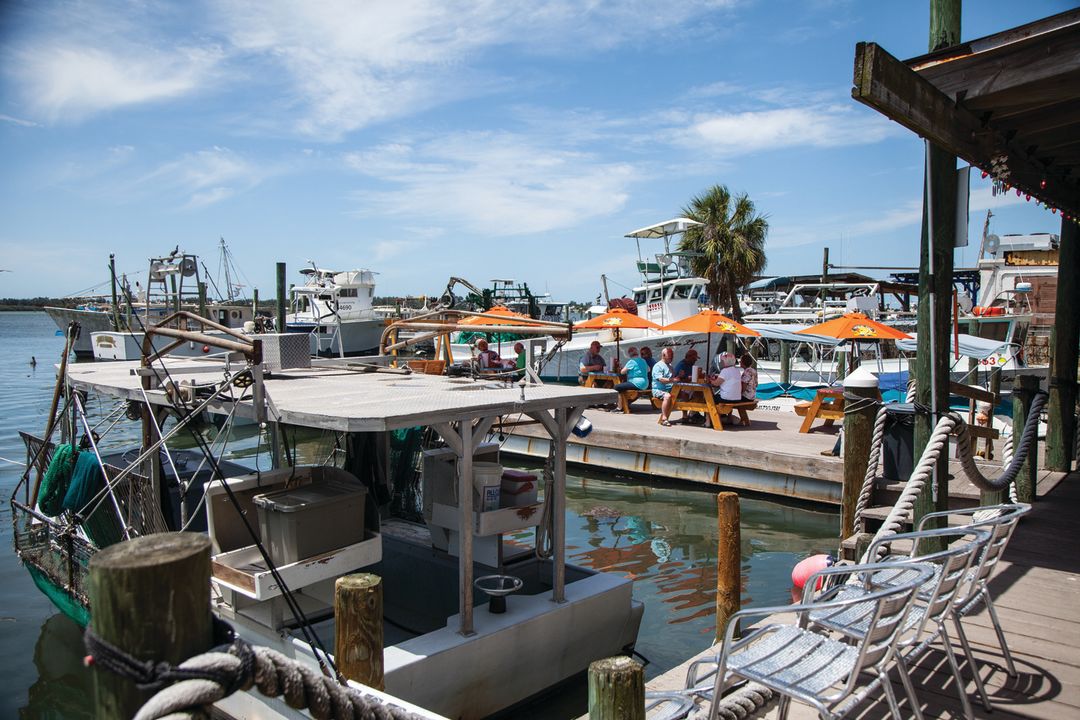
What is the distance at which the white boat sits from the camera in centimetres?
3775

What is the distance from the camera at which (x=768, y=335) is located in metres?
18.7

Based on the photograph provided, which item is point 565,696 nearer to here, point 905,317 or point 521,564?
point 521,564

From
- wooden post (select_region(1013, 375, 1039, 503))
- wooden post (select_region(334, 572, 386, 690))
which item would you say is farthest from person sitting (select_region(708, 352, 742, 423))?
wooden post (select_region(334, 572, 386, 690))

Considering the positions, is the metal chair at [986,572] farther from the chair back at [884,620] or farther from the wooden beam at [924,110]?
the wooden beam at [924,110]

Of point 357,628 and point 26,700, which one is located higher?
point 357,628

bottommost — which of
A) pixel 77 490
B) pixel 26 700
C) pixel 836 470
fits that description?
pixel 26 700

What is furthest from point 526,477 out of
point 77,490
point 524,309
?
point 524,309

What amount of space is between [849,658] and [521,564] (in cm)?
408

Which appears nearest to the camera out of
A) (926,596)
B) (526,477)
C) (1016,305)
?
(926,596)

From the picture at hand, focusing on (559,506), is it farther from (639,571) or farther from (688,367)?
(688,367)

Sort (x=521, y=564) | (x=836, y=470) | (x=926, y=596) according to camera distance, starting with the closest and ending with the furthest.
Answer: (x=926, y=596), (x=521, y=564), (x=836, y=470)

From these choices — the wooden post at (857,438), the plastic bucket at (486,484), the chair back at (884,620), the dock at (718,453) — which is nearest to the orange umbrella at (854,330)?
the dock at (718,453)

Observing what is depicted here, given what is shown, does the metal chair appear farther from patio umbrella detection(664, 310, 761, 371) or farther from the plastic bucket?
patio umbrella detection(664, 310, 761, 371)

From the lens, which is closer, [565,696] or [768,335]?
[565,696]
